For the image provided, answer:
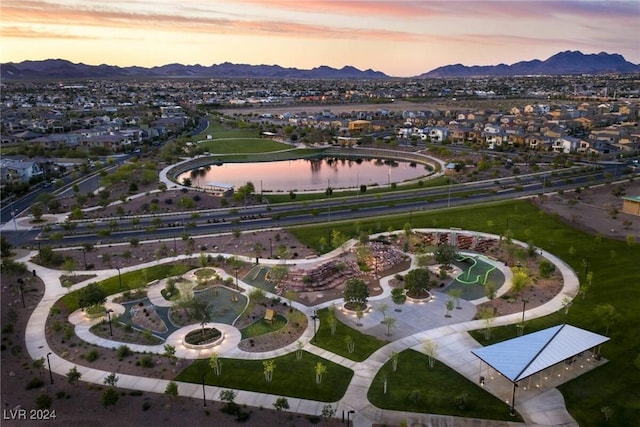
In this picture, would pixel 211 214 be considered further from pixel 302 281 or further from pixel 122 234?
pixel 302 281

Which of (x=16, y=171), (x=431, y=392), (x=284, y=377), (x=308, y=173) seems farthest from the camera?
(x=308, y=173)

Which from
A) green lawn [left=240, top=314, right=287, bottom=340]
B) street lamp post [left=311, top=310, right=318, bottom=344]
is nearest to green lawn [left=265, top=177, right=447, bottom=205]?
street lamp post [left=311, top=310, right=318, bottom=344]

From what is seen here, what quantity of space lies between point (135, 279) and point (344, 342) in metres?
23.7

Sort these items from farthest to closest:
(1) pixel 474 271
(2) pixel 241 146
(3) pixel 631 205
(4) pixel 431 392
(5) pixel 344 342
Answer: (2) pixel 241 146 → (3) pixel 631 205 → (1) pixel 474 271 → (5) pixel 344 342 → (4) pixel 431 392

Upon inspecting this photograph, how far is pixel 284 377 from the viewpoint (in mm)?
32500

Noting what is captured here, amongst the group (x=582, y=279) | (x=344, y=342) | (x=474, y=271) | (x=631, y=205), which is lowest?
(x=344, y=342)

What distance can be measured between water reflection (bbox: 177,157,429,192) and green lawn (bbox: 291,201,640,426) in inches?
1245

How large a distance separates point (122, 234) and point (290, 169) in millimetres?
58784

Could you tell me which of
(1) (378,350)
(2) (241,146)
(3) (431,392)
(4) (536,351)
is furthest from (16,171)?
(4) (536,351)

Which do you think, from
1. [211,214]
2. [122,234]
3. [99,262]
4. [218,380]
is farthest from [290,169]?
[218,380]

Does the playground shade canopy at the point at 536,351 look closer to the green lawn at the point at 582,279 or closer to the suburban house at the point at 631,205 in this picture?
the green lawn at the point at 582,279

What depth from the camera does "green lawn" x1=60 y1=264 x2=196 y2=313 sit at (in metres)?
44.3

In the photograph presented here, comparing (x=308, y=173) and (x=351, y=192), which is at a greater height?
(x=351, y=192)

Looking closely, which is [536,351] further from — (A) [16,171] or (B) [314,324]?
(A) [16,171]
